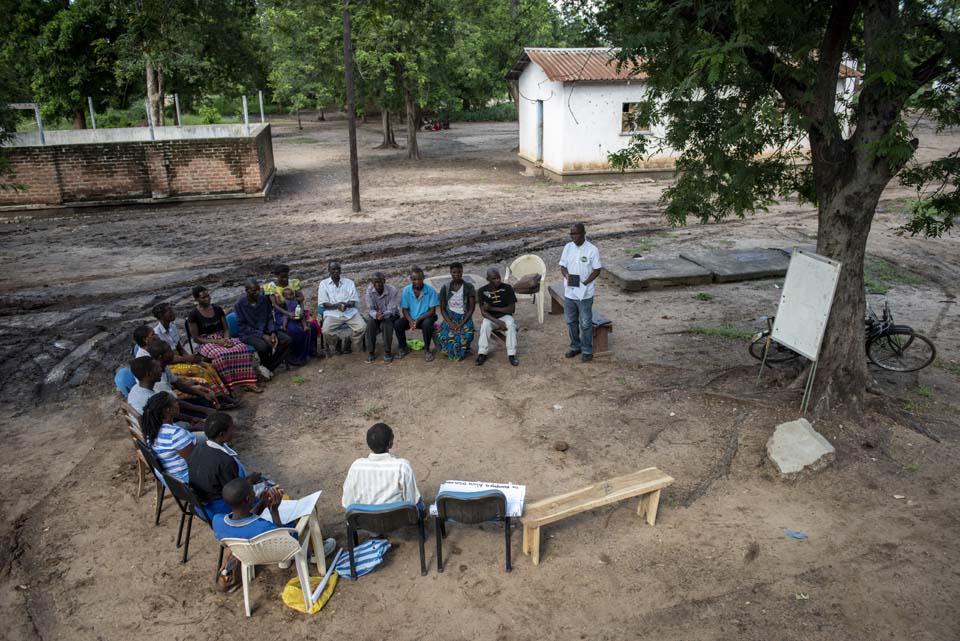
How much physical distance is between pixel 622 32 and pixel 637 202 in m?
13.0

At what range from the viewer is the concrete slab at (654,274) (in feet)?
39.8

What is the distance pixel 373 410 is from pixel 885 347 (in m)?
6.25

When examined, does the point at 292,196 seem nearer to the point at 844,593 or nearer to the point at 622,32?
the point at 622,32

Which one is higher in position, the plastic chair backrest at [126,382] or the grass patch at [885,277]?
the plastic chair backrest at [126,382]

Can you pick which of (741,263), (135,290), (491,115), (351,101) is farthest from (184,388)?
(491,115)

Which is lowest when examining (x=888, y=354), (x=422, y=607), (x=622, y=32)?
(x=422, y=607)

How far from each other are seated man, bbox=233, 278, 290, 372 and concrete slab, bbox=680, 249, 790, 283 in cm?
771

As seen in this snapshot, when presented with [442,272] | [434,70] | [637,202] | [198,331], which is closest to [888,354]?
[442,272]

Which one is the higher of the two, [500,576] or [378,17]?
[378,17]

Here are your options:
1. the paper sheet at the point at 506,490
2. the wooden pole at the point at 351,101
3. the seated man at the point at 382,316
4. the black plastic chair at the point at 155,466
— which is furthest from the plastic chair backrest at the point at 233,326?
the wooden pole at the point at 351,101

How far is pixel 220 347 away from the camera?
840 cm

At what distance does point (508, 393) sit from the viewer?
841 cm

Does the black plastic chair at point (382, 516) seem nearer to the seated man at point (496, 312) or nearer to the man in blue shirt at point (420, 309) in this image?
the seated man at point (496, 312)

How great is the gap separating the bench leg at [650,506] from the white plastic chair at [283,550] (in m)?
2.66
